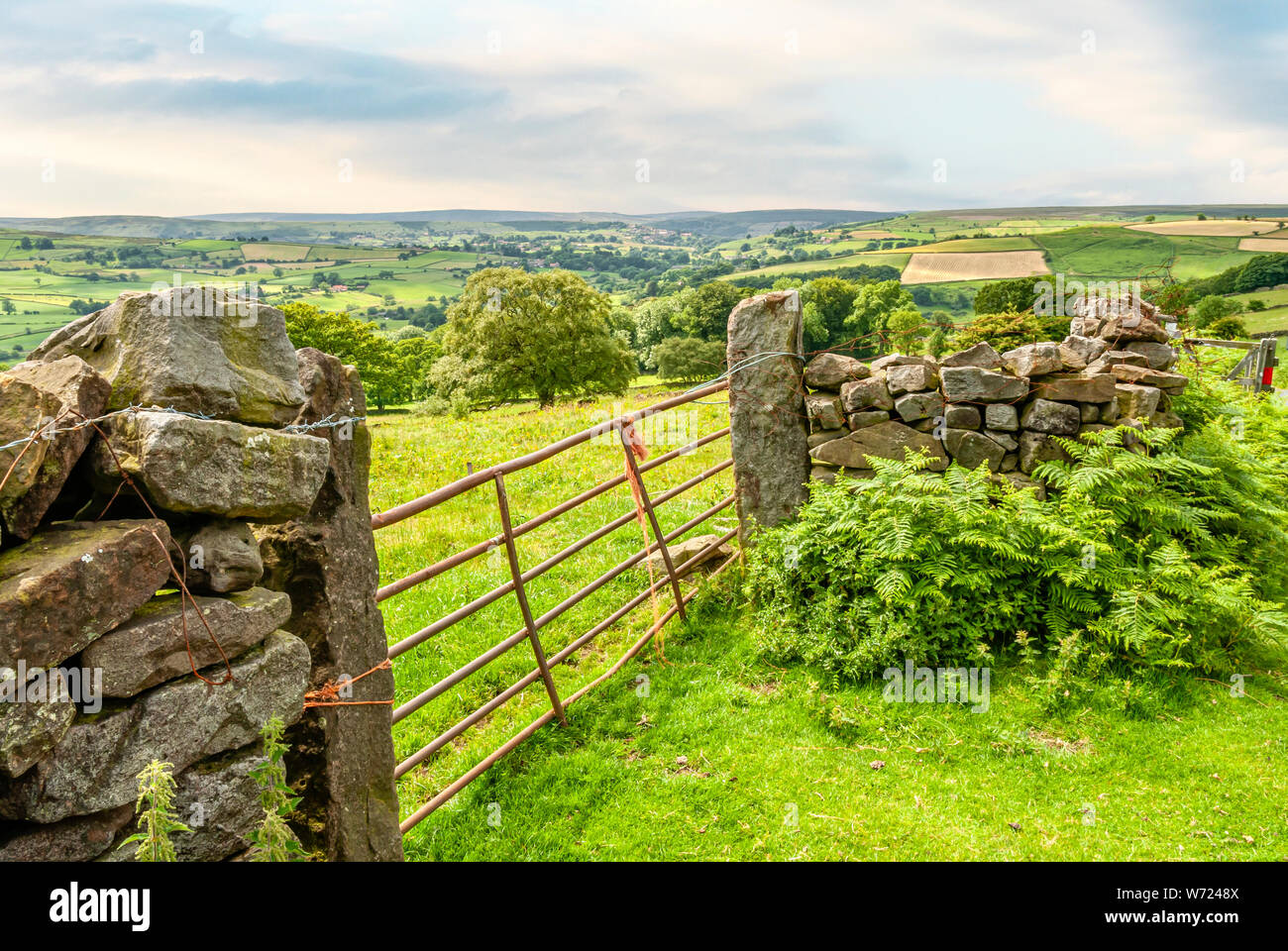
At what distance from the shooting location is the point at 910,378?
630 cm

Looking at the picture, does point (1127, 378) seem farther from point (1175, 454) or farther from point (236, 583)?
point (236, 583)

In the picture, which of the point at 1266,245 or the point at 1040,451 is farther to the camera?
the point at 1266,245

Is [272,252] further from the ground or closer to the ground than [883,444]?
further from the ground

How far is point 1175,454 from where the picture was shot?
20.9ft

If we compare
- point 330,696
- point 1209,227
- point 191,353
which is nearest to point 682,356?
point 330,696

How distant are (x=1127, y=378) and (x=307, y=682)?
7.31m

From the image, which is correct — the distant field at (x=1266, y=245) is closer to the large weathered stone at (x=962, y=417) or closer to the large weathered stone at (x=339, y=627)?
the large weathered stone at (x=962, y=417)

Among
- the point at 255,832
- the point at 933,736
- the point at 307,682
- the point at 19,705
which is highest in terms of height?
the point at 19,705

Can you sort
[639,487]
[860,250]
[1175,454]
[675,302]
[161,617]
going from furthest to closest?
[860,250]
[675,302]
[1175,454]
[639,487]
[161,617]

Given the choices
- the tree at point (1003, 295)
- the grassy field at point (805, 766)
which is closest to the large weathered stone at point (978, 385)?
the grassy field at point (805, 766)

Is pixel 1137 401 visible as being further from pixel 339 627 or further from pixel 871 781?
pixel 339 627

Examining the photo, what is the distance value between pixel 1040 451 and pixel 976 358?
100 cm
